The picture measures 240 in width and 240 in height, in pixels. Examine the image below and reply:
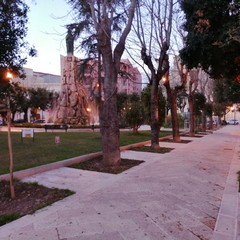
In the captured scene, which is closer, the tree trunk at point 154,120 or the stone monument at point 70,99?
the tree trunk at point 154,120

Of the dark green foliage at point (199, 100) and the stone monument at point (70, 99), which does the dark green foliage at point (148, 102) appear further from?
the stone monument at point (70, 99)

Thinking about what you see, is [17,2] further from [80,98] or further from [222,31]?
[80,98]

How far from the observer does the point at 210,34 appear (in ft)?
30.5

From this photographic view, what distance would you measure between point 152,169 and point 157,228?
15.2ft

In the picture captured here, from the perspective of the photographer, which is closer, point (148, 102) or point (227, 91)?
point (148, 102)

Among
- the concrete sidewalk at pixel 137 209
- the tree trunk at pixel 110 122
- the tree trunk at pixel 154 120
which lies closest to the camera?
the concrete sidewalk at pixel 137 209

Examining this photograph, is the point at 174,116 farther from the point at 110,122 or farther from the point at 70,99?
the point at 70,99

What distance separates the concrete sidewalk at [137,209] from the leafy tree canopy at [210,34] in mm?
3631

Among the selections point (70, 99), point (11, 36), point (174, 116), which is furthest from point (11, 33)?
point (70, 99)

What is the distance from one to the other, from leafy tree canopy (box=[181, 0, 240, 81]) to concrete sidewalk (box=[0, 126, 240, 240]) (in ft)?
11.9

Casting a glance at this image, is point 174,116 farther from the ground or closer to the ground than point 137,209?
farther from the ground

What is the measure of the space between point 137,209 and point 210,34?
6183mm

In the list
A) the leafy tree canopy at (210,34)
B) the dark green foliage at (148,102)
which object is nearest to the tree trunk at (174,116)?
the dark green foliage at (148,102)

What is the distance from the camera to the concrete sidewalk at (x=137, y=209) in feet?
13.5
